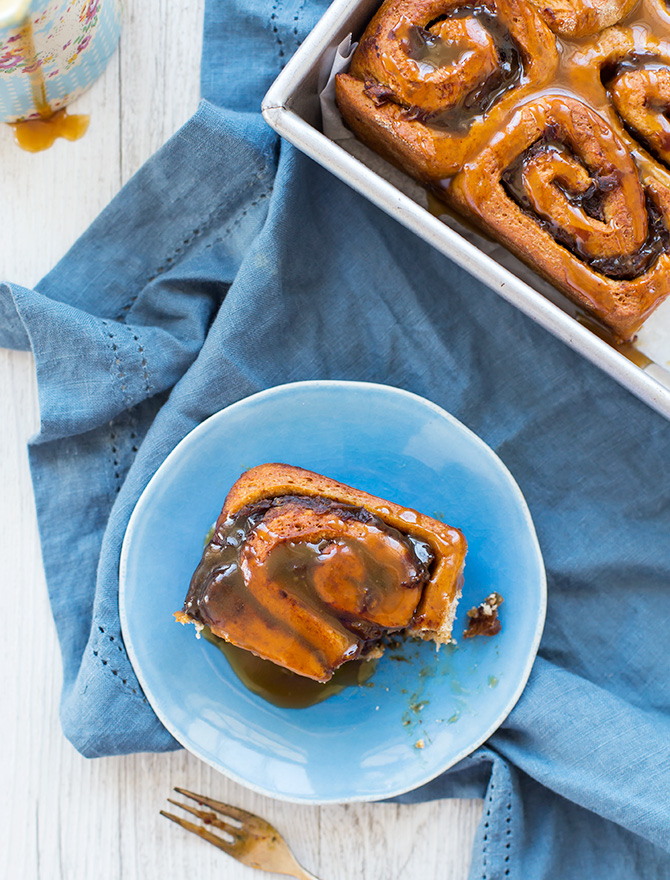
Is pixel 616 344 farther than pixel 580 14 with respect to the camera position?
Yes

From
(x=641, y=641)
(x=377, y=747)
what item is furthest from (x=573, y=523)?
(x=377, y=747)

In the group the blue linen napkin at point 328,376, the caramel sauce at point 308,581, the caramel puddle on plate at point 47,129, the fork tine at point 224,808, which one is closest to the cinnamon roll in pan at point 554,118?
the blue linen napkin at point 328,376

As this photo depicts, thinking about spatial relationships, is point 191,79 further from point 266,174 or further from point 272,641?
point 272,641

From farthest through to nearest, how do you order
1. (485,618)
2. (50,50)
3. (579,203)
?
(485,618) < (50,50) < (579,203)

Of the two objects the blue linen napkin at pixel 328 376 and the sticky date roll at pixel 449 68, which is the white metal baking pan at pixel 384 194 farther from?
the blue linen napkin at pixel 328 376

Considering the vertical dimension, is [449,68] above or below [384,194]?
above

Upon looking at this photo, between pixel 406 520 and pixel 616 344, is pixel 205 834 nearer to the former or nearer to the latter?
pixel 406 520

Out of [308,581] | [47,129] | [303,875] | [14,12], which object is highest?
[14,12]

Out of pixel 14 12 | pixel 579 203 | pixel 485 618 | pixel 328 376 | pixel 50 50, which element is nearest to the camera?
pixel 14 12

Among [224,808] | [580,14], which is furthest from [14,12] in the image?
[224,808]

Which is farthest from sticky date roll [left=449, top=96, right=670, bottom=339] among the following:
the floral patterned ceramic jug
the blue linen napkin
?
the floral patterned ceramic jug
